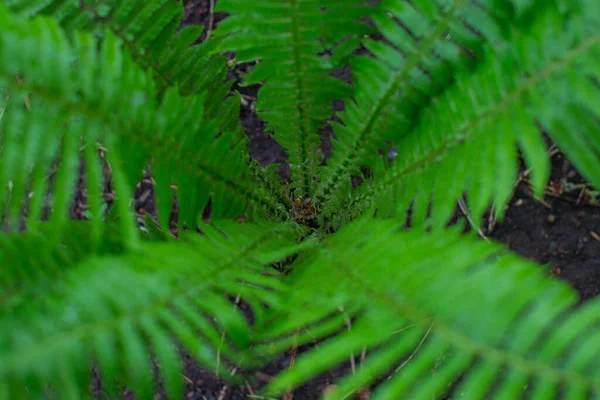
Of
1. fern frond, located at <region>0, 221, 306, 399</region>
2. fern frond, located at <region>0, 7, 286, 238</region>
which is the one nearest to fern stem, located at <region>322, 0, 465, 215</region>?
fern frond, located at <region>0, 7, 286, 238</region>

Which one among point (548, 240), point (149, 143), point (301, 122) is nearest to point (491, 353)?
point (149, 143)

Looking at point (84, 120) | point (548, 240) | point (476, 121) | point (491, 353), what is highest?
point (84, 120)

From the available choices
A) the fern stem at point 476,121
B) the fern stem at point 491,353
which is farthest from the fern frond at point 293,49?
the fern stem at point 491,353

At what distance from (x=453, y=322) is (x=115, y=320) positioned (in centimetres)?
42

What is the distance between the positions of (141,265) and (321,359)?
0.33 m

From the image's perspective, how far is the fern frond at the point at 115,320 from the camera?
57 cm

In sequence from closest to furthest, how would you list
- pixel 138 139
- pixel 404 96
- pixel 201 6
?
pixel 138 139, pixel 404 96, pixel 201 6

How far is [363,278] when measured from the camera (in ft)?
2.52

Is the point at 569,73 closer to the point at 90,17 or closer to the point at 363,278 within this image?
the point at 363,278

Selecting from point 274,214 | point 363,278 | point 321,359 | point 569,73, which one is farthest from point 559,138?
point 274,214

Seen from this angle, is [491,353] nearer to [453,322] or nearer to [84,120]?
[453,322]

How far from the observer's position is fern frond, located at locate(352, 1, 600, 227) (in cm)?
74

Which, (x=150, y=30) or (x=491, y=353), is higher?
(x=150, y=30)

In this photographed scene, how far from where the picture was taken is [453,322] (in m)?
0.59
